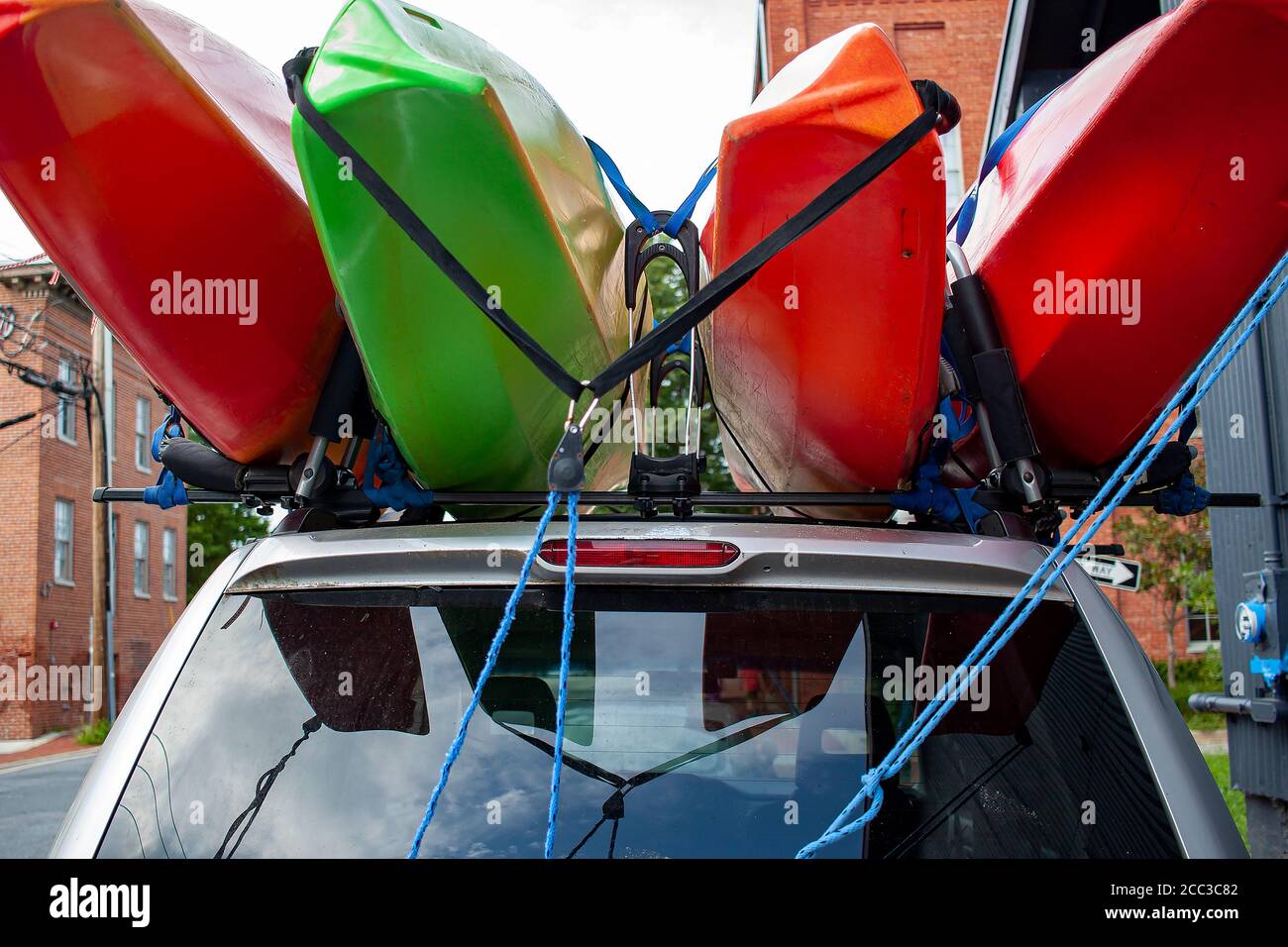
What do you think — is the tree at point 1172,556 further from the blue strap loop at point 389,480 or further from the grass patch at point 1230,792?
the blue strap loop at point 389,480

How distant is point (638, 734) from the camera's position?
190cm

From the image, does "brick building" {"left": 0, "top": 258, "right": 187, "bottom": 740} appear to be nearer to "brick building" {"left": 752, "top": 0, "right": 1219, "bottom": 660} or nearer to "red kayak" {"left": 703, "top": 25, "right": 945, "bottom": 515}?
"brick building" {"left": 752, "top": 0, "right": 1219, "bottom": 660}

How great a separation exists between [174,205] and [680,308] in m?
1.15

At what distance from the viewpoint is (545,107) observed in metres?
2.55

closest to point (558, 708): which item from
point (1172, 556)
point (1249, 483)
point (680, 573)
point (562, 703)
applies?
point (562, 703)

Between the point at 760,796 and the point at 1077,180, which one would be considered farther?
the point at 1077,180

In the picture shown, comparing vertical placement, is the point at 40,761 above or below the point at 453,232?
below

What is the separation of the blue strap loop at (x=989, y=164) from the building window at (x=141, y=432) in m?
29.1

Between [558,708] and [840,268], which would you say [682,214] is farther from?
[558,708]

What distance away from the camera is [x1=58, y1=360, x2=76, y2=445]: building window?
2506 centimetres

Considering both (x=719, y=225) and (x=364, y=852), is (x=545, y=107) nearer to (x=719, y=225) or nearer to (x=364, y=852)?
(x=719, y=225)
